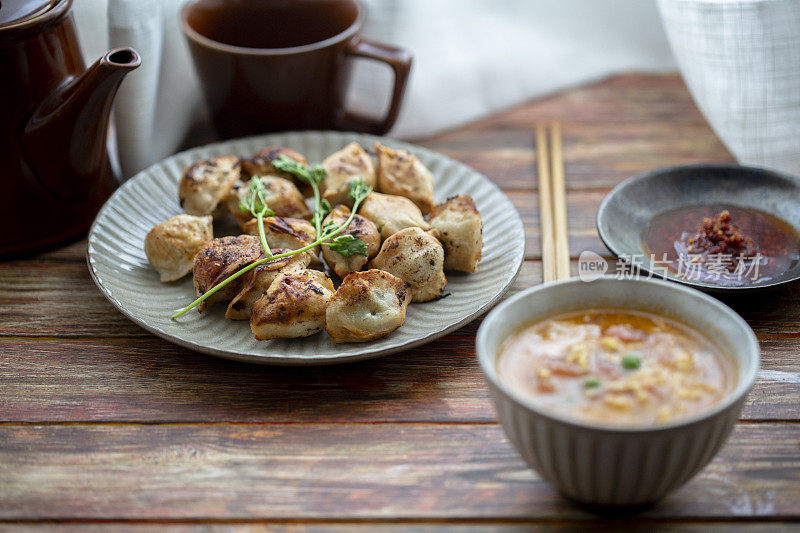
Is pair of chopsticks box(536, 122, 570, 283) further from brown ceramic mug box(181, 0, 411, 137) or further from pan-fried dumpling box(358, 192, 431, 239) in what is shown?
brown ceramic mug box(181, 0, 411, 137)

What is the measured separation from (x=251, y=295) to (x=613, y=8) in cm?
150

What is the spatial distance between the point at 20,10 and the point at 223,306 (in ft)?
1.92

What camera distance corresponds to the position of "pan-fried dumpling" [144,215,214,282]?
54.2 inches

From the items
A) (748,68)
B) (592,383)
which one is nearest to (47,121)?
(592,383)

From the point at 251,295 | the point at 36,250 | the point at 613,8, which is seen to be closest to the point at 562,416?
the point at 251,295

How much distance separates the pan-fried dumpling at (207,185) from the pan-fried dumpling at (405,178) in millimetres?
281

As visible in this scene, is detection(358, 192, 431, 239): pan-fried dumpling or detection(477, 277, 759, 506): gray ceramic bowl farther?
detection(358, 192, 431, 239): pan-fried dumpling

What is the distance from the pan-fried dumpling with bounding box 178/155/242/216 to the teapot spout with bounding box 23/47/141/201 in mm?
177

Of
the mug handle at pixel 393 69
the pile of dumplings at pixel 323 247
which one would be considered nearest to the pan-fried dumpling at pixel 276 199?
the pile of dumplings at pixel 323 247

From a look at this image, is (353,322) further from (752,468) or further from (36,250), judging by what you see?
(36,250)

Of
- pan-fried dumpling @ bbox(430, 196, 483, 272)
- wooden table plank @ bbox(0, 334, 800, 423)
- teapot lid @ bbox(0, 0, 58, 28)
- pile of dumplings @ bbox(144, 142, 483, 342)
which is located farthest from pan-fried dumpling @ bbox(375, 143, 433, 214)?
teapot lid @ bbox(0, 0, 58, 28)

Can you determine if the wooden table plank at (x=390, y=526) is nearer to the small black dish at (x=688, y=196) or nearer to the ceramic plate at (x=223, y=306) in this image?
the ceramic plate at (x=223, y=306)

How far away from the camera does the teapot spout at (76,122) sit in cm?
136

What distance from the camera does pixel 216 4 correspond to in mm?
1797
